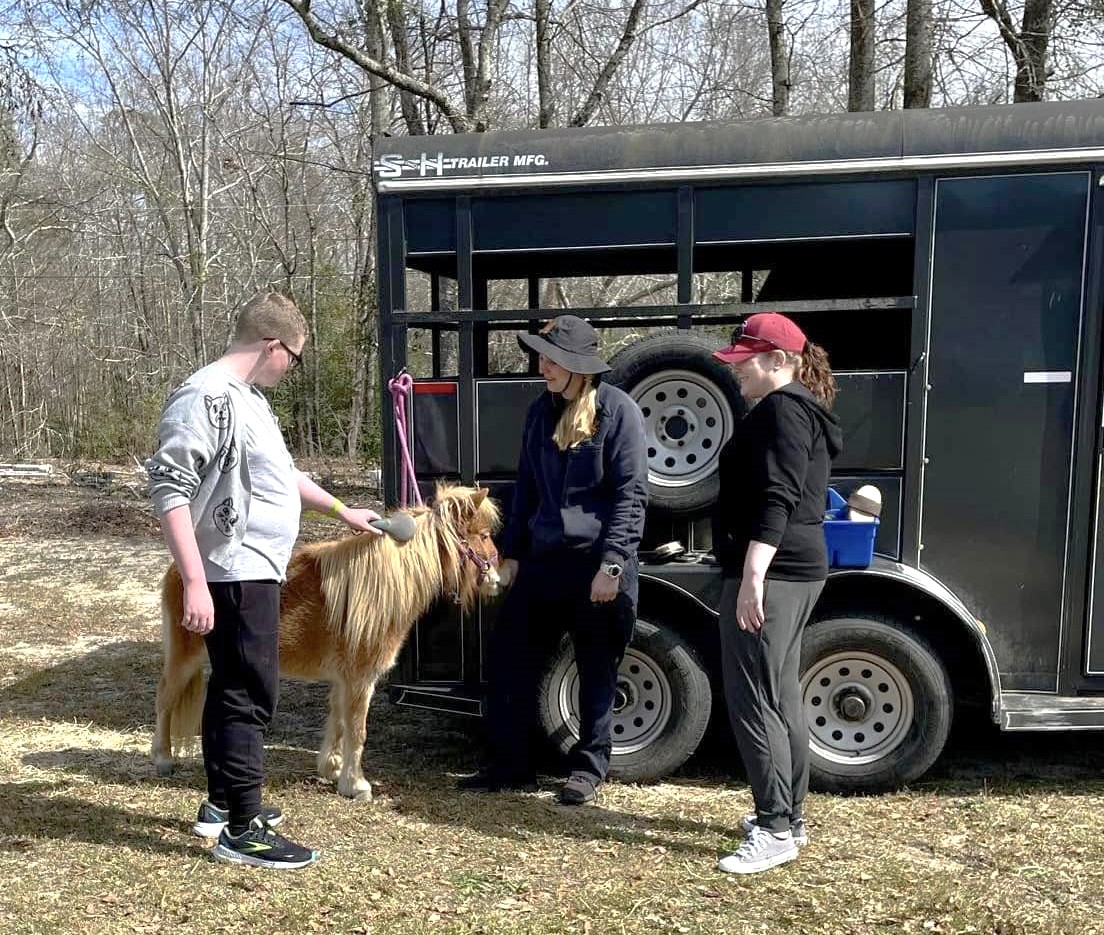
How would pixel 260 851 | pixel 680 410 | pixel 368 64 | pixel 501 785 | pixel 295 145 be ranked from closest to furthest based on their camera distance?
1. pixel 260 851
2. pixel 680 410
3. pixel 501 785
4. pixel 368 64
5. pixel 295 145

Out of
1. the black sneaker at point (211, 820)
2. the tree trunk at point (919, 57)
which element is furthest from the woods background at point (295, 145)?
the black sneaker at point (211, 820)

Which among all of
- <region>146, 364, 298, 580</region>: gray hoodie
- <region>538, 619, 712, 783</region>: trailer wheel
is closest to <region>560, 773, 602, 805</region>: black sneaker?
<region>538, 619, 712, 783</region>: trailer wheel

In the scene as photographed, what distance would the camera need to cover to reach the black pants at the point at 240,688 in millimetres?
3223

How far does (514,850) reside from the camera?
358 centimetres

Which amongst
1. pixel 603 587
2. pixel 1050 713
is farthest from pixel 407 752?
pixel 1050 713

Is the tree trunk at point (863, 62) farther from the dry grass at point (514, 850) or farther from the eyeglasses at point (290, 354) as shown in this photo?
the eyeglasses at point (290, 354)

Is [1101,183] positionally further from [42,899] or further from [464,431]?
[42,899]

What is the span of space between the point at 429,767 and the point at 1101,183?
3865 mm

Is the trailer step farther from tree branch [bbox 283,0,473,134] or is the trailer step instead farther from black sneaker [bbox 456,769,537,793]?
tree branch [bbox 283,0,473,134]

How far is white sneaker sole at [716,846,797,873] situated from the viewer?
3.32 metres

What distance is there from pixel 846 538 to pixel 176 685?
2.99 metres

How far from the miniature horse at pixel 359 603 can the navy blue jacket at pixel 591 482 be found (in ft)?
1.05

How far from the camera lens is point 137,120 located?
790 inches

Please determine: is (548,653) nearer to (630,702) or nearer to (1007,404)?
(630,702)
